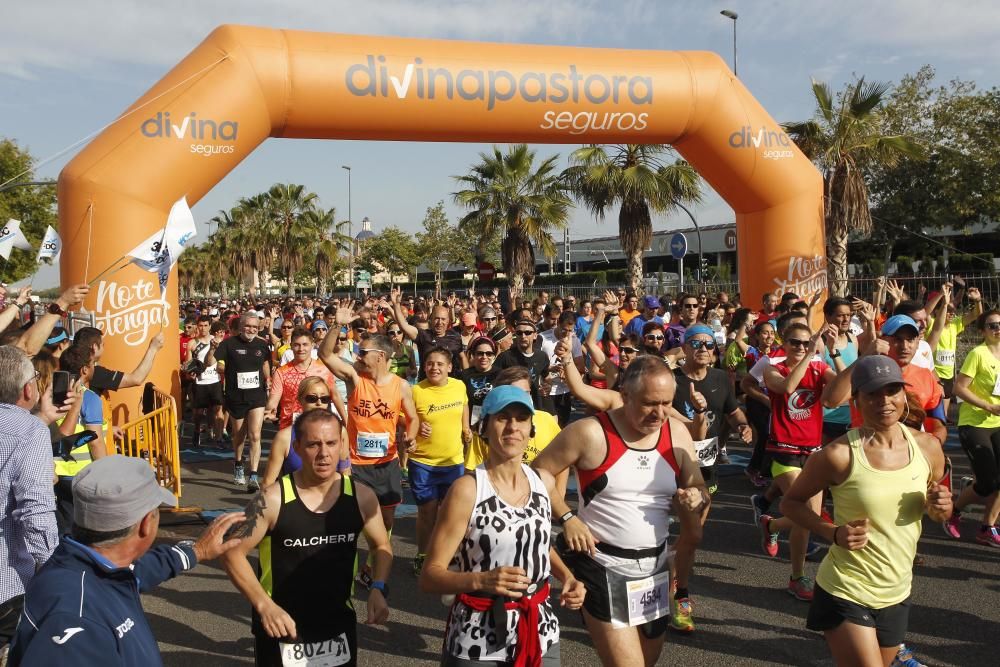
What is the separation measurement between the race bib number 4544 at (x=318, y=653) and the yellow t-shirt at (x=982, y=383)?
16.0ft

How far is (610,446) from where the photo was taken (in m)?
3.39

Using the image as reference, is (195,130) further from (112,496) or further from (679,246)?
(679,246)

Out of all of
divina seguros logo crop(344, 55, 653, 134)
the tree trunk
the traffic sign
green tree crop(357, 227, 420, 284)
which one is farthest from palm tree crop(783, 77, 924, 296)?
green tree crop(357, 227, 420, 284)

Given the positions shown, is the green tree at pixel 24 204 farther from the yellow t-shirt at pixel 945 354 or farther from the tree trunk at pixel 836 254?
the yellow t-shirt at pixel 945 354

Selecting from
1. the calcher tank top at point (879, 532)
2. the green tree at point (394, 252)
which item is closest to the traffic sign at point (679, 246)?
the calcher tank top at point (879, 532)

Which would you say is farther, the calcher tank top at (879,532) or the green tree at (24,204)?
the green tree at (24,204)

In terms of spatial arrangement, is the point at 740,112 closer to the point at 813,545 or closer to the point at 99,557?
the point at 813,545

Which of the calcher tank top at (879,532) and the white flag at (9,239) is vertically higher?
the white flag at (9,239)

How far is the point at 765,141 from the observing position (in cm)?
1129

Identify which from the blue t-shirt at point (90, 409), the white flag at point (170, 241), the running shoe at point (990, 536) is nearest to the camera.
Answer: the blue t-shirt at point (90, 409)

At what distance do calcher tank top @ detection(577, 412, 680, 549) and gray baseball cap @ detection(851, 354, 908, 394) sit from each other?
0.80 m

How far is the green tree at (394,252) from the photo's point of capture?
160ft

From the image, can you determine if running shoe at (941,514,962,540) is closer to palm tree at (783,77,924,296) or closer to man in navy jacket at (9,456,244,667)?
man in navy jacket at (9,456,244,667)

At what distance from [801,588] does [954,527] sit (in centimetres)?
198
